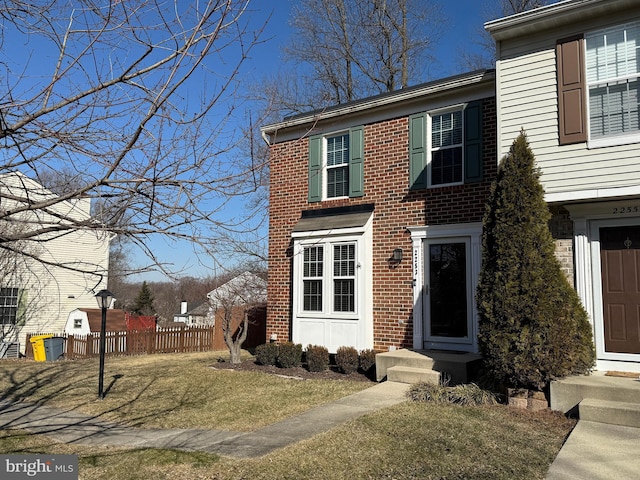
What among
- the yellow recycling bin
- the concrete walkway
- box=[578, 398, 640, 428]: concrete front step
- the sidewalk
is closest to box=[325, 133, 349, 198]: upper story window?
the sidewalk

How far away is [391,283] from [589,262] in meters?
3.96

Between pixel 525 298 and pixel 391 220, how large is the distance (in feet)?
14.5

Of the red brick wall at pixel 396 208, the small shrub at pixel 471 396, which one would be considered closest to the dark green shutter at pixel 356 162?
the red brick wall at pixel 396 208

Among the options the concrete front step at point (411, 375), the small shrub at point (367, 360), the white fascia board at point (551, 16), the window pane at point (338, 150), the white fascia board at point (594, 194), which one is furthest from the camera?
the window pane at point (338, 150)

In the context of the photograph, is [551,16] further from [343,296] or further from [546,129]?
[343,296]

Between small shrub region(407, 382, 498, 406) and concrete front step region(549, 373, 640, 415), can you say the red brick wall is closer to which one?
small shrub region(407, 382, 498, 406)

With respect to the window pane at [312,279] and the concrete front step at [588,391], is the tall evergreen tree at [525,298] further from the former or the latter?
the window pane at [312,279]

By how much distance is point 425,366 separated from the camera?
339 inches

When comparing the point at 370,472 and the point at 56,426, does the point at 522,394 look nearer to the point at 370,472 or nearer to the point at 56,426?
the point at 370,472

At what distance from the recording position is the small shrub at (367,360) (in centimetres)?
984

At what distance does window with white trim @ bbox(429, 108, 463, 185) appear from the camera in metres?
10.1

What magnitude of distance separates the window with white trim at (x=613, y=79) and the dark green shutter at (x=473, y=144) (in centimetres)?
245

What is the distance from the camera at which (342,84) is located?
23547 millimetres

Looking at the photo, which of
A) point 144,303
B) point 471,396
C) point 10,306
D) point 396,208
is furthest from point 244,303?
point 144,303
